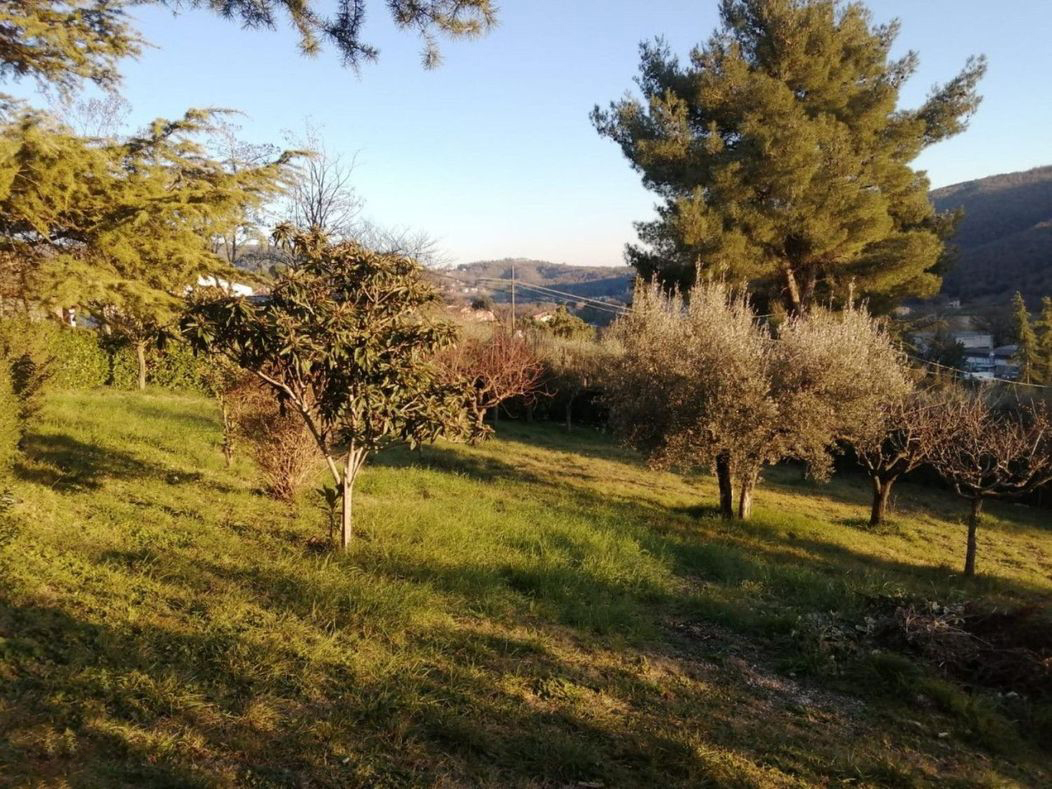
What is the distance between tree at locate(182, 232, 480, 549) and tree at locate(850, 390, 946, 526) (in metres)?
9.04

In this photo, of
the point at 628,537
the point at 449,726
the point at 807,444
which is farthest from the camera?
the point at 807,444

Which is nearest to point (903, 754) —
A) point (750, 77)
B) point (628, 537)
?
point (628, 537)

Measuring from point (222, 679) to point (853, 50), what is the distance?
72.9 ft

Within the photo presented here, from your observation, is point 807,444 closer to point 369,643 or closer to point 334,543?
point 334,543

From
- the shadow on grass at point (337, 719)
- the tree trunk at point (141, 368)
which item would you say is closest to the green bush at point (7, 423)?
the shadow on grass at point (337, 719)

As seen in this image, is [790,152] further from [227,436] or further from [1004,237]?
[1004,237]

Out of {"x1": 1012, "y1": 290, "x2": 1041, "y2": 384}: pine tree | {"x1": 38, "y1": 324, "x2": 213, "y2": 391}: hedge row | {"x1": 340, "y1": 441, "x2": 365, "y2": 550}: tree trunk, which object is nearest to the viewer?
{"x1": 340, "y1": 441, "x2": 365, "y2": 550}: tree trunk

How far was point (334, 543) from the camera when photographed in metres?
6.23

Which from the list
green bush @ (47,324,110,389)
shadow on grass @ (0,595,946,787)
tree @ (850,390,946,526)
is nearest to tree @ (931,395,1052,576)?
tree @ (850,390,946,526)

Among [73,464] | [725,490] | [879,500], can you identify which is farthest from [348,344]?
[879,500]

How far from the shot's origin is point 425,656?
14.0ft

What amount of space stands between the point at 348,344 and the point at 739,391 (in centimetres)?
687

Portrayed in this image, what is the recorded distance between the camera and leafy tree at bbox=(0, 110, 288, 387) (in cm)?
667

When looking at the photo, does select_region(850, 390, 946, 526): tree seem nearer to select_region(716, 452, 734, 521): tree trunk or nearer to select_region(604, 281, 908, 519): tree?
select_region(604, 281, 908, 519): tree
